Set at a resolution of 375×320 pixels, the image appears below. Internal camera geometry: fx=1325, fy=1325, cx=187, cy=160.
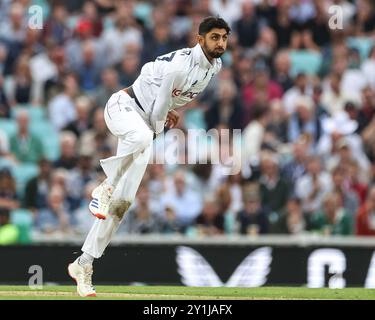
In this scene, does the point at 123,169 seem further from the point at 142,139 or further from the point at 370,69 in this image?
the point at 370,69

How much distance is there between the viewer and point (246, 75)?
22094 mm

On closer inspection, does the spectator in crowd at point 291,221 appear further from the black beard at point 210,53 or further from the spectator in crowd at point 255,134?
the black beard at point 210,53

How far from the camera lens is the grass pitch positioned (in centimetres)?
1357

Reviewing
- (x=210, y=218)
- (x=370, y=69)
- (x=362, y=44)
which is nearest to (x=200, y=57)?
(x=210, y=218)

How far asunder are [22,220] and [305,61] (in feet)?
20.3

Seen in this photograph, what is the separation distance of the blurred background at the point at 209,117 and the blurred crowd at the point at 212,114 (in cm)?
2

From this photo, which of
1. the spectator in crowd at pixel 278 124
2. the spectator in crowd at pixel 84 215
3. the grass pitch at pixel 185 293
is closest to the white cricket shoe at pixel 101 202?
the grass pitch at pixel 185 293

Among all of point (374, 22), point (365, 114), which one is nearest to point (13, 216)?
point (365, 114)

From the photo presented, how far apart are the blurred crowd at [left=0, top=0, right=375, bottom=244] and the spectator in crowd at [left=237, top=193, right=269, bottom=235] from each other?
0.02 meters

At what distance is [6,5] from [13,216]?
499cm

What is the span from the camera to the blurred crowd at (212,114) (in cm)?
1928

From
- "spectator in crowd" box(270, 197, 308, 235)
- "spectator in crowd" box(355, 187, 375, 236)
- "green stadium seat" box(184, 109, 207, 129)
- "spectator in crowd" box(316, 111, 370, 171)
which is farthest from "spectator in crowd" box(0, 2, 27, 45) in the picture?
"spectator in crowd" box(355, 187, 375, 236)

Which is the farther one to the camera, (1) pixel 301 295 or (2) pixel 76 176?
(2) pixel 76 176
